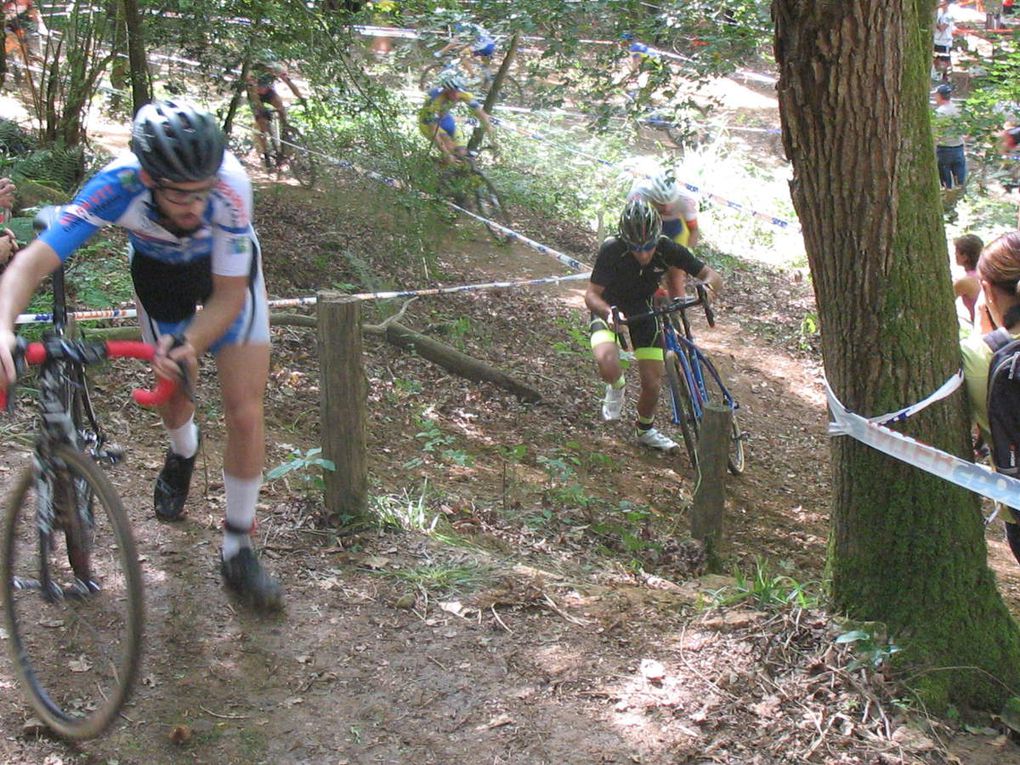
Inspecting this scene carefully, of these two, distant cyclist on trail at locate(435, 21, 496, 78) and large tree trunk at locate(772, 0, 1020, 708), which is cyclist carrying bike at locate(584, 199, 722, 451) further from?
large tree trunk at locate(772, 0, 1020, 708)

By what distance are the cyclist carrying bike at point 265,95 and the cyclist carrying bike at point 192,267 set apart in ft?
18.3

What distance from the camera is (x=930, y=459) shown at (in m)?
3.57

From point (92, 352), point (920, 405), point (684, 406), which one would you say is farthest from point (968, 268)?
point (92, 352)

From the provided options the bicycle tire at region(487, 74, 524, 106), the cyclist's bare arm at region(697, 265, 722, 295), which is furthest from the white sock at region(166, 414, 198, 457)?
the bicycle tire at region(487, 74, 524, 106)

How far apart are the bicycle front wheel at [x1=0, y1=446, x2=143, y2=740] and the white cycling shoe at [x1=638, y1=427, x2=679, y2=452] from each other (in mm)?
5090

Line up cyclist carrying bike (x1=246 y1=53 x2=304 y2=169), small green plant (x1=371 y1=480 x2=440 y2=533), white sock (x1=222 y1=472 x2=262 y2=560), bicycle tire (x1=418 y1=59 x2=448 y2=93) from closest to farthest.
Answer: white sock (x1=222 y1=472 x2=262 y2=560) → small green plant (x1=371 y1=480 x2=440 y2=533) → cyclist carrying bike (x1=246 y1=53 x2=304 y2=169) → bicycle tire (x1=418 y1=59 x2=448 y2=93)

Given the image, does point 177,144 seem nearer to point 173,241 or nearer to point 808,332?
point 173,241

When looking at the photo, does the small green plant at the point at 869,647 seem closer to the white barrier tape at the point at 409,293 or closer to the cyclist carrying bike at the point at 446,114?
the white barrier tape at the point at 409,293

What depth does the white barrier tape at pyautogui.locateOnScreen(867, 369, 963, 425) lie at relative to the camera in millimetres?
3602

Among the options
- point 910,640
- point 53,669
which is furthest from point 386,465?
point 910,640

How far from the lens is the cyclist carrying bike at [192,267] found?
3025 mm

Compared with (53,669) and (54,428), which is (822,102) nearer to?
(54,428)

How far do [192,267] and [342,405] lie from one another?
1.08 meters

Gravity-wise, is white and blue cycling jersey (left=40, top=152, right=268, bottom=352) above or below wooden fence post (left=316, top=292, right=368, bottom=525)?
above
